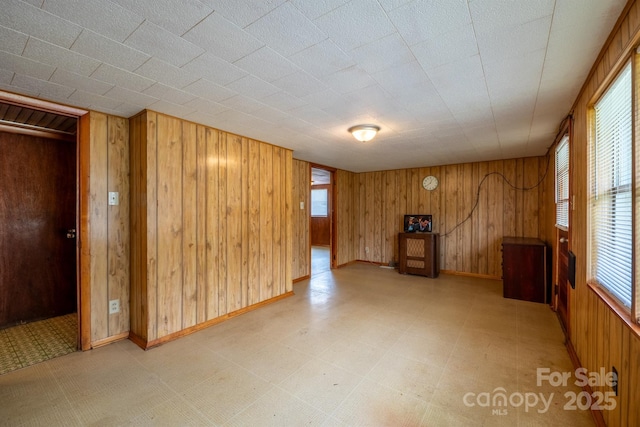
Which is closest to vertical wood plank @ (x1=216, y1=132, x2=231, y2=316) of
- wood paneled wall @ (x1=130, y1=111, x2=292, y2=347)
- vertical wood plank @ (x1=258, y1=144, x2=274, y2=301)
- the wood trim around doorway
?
wood paneled wall @ (x1=130, y1=111, x2=292, y2=347)

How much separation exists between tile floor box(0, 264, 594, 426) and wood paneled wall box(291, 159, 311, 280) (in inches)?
66.4

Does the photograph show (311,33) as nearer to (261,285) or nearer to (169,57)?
(169,57)

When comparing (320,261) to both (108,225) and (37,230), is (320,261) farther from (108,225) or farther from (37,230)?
(37,230)

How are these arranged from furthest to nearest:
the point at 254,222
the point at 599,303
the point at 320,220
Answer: the point at 320,220
the point at 254,222
the point at 599,303

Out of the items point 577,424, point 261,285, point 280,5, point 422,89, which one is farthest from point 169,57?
point 577,424

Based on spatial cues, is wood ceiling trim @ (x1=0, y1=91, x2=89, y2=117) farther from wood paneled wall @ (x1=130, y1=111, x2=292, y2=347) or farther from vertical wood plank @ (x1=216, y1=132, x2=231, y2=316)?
vertical wood plank @ (x1=216, y1=132, x2=231, y2=316)

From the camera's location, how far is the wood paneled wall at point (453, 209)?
481cm

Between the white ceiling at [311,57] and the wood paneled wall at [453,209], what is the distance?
7.57 feet

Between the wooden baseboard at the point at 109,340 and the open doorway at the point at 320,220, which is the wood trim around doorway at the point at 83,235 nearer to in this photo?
the wooden baseboard at the point at 109,340

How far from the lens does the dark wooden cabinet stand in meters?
3.78

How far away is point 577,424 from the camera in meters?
1.63

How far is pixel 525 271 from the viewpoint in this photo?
3873 mm

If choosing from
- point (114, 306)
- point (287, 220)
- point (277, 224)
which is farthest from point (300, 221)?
point (114, 306)

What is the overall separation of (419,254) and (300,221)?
240cm
